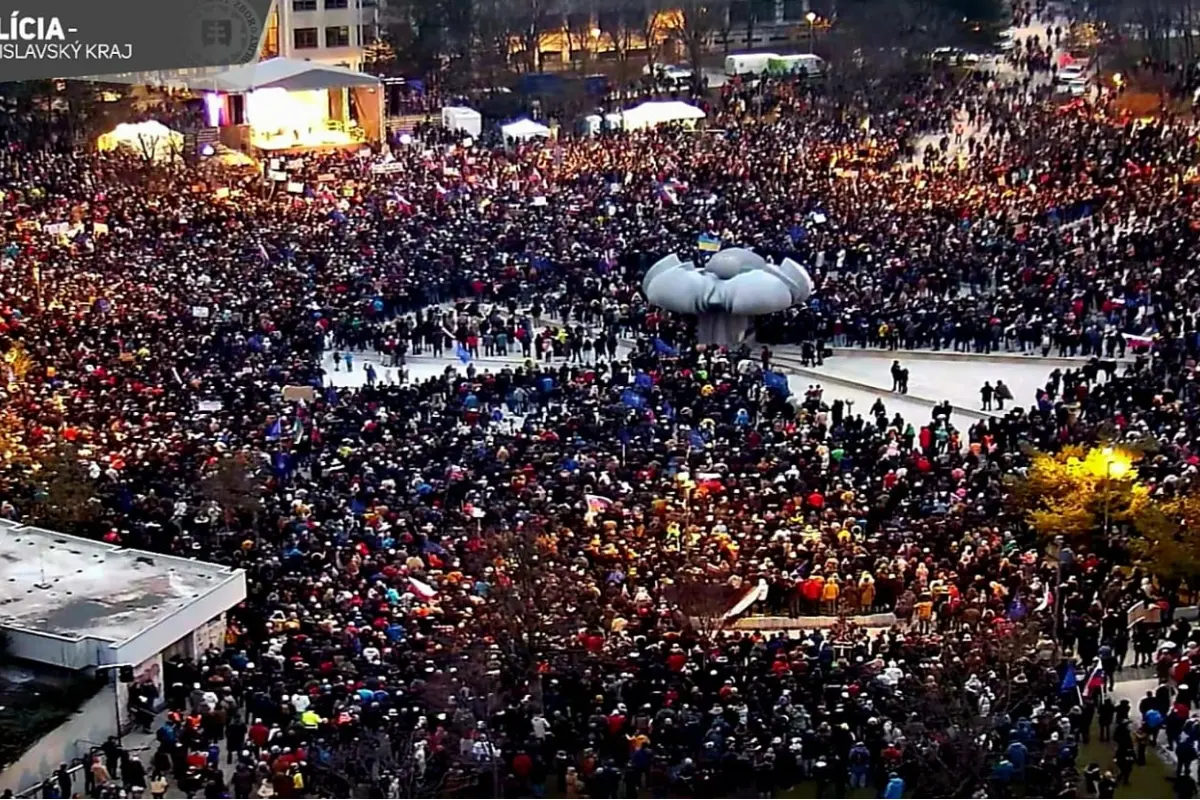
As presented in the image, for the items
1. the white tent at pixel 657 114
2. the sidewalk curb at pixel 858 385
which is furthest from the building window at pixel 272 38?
the sidewalk curb at pixel 858 385

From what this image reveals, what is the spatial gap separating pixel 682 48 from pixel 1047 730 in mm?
57004

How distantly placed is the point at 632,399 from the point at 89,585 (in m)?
8.37

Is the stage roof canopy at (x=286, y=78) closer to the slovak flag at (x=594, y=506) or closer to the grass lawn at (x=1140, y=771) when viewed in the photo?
the slovak flag at (x=594, y=506)

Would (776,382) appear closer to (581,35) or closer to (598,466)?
(598,466)

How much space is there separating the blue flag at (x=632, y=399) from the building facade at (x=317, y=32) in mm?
35418

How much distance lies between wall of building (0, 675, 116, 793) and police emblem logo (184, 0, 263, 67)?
124ft

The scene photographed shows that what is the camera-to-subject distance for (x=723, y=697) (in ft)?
51.2

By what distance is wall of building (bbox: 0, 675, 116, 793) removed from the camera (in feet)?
52.6

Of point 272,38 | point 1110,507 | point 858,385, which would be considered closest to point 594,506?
point 1110,507

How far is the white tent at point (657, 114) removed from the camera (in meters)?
51.0

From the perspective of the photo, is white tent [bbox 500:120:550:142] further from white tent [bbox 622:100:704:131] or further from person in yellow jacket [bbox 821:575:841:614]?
person in yellow jacket [bbox 821:575:841:614]

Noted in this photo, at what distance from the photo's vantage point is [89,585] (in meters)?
18.8

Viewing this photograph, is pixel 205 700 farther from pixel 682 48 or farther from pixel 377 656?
pixel 682 48

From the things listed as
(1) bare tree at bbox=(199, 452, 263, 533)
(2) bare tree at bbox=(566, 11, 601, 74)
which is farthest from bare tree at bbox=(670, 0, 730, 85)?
(1) bare tree at bbox=(199, 452, 263, 533)
